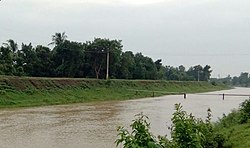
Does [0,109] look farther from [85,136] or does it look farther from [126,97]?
[126,97]

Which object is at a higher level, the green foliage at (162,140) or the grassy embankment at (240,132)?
the green foliage at (162,140)

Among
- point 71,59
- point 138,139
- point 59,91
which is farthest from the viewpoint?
point 71,59

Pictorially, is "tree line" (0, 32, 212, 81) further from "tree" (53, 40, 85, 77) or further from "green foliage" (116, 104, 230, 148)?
"green foliage" (116, 104, 230, 148)

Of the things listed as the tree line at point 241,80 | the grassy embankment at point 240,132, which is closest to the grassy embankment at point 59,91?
the grassy embankment at point 240,132

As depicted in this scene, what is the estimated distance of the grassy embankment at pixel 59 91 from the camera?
Result: 27.0 m

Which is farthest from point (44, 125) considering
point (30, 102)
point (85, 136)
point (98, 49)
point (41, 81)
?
point (98, 49)

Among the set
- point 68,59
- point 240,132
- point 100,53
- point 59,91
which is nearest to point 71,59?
point 68,59

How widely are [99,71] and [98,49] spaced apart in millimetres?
3107

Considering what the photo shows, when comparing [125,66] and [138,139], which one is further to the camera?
[125,66]

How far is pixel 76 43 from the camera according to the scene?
45312mm

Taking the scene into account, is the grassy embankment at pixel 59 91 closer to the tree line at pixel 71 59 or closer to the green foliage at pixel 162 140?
the tree line at pixel 71 59

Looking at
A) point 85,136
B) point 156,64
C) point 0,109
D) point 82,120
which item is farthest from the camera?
point 156,64

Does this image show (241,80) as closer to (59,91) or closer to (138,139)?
(59,91)

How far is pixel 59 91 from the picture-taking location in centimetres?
3191
